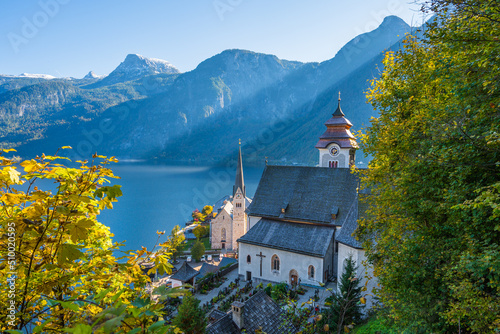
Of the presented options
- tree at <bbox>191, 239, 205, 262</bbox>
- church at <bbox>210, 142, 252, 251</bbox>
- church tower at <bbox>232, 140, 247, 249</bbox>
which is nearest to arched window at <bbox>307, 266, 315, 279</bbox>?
tree at <bbox>191, 239, 205, 262</bbox>

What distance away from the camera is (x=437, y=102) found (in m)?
8.34

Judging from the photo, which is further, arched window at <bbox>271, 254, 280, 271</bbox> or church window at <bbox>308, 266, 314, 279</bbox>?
arched window at <bbox>271, 254, 280, 271</bbox>

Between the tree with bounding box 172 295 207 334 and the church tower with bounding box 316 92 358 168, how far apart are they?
22.0 metres

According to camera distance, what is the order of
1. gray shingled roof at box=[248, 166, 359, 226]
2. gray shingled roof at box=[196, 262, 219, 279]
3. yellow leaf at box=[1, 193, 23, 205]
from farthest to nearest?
gray shingled roof at box=[196, 262, 219, 279]
gray shingled roof at box=[248, 166, 359, 226]
yellow leaf at box=[1, 193, 23, 205]

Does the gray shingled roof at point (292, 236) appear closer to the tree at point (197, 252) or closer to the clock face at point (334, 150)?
the clock face at point (334, 150)

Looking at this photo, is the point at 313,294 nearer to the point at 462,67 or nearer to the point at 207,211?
the point at 462,67

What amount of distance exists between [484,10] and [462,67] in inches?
49.3

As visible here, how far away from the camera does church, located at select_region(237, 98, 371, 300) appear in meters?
21.5

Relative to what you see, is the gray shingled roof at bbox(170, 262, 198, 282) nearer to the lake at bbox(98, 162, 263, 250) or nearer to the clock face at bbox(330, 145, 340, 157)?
the clock face at bbox(330, 145, 340, 157)

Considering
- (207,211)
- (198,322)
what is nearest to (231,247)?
(207,211)

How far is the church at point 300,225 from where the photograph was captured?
2145cm

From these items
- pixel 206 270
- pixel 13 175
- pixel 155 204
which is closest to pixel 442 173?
pixel 13 175

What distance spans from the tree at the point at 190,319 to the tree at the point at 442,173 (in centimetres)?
872

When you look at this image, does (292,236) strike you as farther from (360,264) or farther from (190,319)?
(190,319)
